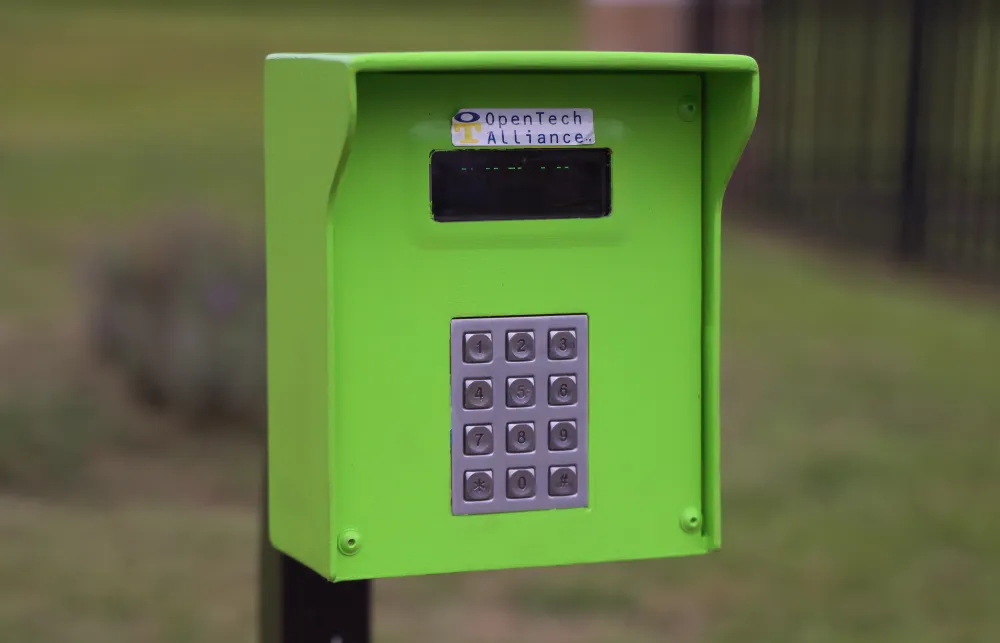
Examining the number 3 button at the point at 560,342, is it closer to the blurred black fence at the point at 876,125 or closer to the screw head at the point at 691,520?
the screw head at the point at 691,520

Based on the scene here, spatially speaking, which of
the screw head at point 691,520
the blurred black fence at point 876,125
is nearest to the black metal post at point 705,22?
the blurred black fence at point 876,125

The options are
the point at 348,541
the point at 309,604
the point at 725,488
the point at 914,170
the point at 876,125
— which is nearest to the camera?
the point at 348,541

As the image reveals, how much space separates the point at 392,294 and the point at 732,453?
4.47 metres

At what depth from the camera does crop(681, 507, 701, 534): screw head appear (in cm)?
213

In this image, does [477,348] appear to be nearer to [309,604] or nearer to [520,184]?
[520,184]

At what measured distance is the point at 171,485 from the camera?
6.37m

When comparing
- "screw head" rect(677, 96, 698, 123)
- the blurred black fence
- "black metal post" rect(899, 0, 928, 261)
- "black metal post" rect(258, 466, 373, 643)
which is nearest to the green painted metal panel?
"screw head" rect(677, 96, 698, 123)

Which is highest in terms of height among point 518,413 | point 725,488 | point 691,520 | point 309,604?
point 518,413

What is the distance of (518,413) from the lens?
2090 mm

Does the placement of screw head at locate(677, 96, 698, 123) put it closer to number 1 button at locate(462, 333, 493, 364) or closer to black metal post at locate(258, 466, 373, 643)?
number 1 button at locate(462, 333, 493, 364)

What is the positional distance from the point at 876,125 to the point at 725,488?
5659mm

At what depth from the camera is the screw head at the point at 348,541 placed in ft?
6.51

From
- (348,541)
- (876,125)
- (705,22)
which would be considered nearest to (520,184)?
(348,541)

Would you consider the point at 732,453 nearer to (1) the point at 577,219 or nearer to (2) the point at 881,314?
(2) the point at 881,314
